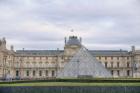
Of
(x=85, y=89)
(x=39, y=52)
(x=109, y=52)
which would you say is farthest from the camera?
(x=109, y=52)

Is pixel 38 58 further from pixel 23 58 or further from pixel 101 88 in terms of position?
pixel 101 88

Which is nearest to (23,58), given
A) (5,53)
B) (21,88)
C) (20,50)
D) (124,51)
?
(20,50)

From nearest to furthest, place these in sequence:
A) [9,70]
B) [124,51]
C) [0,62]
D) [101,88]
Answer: [101,88], [0,62], [9,70], [124,51]

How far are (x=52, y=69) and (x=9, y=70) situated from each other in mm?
12544

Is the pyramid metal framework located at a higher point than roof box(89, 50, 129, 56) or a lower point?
lower

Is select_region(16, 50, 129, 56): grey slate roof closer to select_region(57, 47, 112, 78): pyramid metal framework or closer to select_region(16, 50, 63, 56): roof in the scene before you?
select_region(16, 50, 63, 56): roof

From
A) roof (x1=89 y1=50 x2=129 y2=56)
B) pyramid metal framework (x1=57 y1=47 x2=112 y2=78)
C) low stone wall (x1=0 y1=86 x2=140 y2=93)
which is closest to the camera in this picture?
low stone wall (x1=0 y1=86 x2=140 y2=93)

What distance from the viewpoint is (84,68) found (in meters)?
66.6

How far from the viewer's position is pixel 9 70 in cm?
10644

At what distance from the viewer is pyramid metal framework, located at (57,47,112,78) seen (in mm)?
64588

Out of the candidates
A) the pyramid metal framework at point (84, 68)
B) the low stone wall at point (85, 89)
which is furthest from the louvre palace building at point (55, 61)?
the low stone wall at point (85, 89)

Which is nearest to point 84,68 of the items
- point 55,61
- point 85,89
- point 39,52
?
point 85,89

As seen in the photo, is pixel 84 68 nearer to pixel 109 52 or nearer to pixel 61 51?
pixel 61 51

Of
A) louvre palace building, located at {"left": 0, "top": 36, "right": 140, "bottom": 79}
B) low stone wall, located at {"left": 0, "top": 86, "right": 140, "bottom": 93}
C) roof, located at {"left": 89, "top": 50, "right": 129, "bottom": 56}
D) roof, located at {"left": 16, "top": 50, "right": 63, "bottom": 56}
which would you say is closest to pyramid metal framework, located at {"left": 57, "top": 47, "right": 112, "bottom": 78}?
low stone wall, located at {"left": 0, "top": 86, "right": 140, "bottom": 93}
